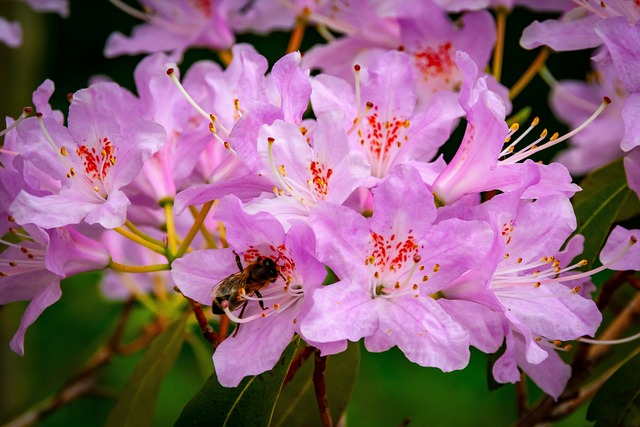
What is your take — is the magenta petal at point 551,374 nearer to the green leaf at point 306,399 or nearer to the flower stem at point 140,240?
the green leaf at point 306,399

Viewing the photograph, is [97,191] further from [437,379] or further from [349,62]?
[437,379]

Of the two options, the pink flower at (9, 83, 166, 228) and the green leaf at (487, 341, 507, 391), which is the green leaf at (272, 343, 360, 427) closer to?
the green leaf at (487, 341, 507, 391)

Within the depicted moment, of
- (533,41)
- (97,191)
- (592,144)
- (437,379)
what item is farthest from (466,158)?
(437,379)

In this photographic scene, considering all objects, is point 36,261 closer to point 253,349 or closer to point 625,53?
point 253,349

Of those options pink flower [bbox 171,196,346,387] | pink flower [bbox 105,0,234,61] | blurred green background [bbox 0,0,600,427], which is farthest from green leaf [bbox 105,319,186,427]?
blurred green background [bbox 0,0,600,427]

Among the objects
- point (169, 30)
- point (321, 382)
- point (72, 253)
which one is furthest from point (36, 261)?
point (169, 30)

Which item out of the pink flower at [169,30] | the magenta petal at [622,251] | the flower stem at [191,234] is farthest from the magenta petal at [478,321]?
the pink flower at [169,30]
